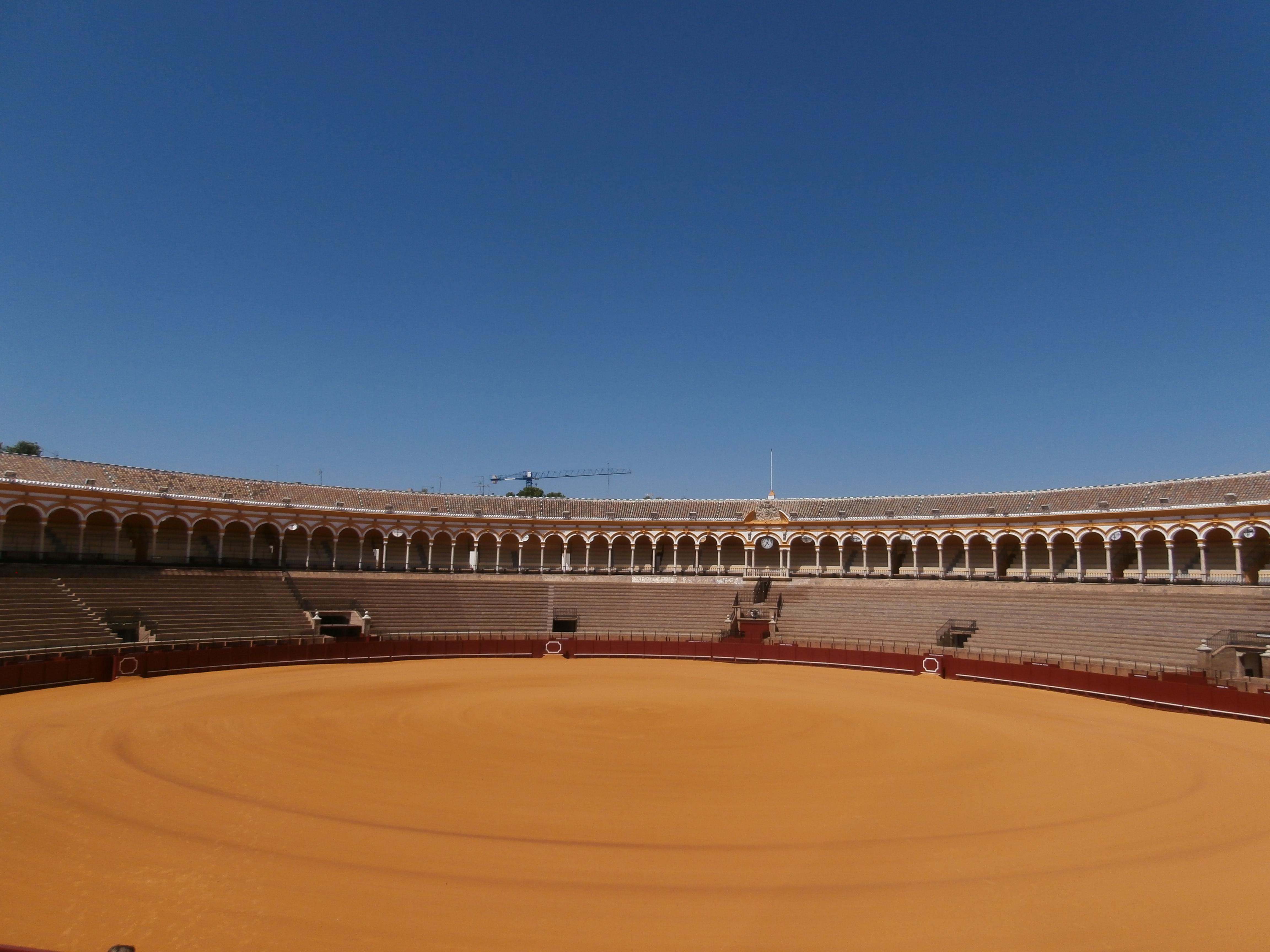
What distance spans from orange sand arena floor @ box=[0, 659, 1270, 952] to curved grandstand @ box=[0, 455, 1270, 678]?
43.2ft

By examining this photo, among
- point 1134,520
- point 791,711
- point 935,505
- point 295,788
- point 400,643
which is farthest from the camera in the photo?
point 935,505

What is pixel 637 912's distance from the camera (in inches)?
394

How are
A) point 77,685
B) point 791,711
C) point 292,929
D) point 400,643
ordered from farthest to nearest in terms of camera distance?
point 400,643
point 77,685
point 791,711
point 292,929

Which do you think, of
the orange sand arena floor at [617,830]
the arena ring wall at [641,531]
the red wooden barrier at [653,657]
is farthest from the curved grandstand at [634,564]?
the orange sand arena floor at [617,830]

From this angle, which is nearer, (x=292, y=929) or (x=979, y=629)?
(x=292, y=929)

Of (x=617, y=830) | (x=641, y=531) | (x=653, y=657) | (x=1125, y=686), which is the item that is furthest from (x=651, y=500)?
(x=617, y=830)

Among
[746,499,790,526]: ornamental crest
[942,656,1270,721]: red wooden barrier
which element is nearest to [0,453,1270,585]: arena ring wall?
[746,499,790,526]: ornamental crest

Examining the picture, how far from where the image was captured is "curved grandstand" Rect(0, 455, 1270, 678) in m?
35.8

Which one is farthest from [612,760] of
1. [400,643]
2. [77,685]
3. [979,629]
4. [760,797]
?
[979,629]

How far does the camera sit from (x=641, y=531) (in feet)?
188

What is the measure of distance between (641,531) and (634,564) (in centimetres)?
258

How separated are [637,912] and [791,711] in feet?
51.0

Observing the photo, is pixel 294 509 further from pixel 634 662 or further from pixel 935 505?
pixel 935 505

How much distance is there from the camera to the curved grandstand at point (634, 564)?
35750mm
